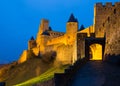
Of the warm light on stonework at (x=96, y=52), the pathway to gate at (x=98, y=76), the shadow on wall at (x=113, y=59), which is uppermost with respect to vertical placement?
the warm light on stonework at (x=96, y=52)

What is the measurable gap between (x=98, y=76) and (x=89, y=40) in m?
17.4

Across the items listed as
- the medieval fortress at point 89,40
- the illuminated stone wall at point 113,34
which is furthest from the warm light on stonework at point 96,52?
the illuminated stone wall at point 113,34

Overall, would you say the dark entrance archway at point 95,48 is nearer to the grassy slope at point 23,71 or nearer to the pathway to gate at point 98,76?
the pathway to gate at point 98,76

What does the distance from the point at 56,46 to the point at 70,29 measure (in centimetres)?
377

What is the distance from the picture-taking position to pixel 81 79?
33.0 m

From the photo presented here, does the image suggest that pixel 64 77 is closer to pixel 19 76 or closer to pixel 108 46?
pixel 108 46

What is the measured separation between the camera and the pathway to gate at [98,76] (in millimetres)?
31000

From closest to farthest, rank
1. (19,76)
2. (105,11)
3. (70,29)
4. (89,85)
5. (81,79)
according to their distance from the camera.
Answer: (89,85) → (81,79) → (105,11) → (70,29) → (19,76)

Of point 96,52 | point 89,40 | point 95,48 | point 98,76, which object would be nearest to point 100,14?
point 95,48

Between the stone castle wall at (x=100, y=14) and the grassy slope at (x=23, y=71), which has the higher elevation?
the stone castle wall at (x=100, y=14)

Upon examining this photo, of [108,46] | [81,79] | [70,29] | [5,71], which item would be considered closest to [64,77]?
[81,79]

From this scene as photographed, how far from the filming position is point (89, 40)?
5044 centimetres

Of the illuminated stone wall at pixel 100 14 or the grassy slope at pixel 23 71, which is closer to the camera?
the illuminated stone wall at pixel 100 14

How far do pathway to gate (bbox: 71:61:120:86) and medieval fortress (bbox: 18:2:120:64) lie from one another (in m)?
2.34
